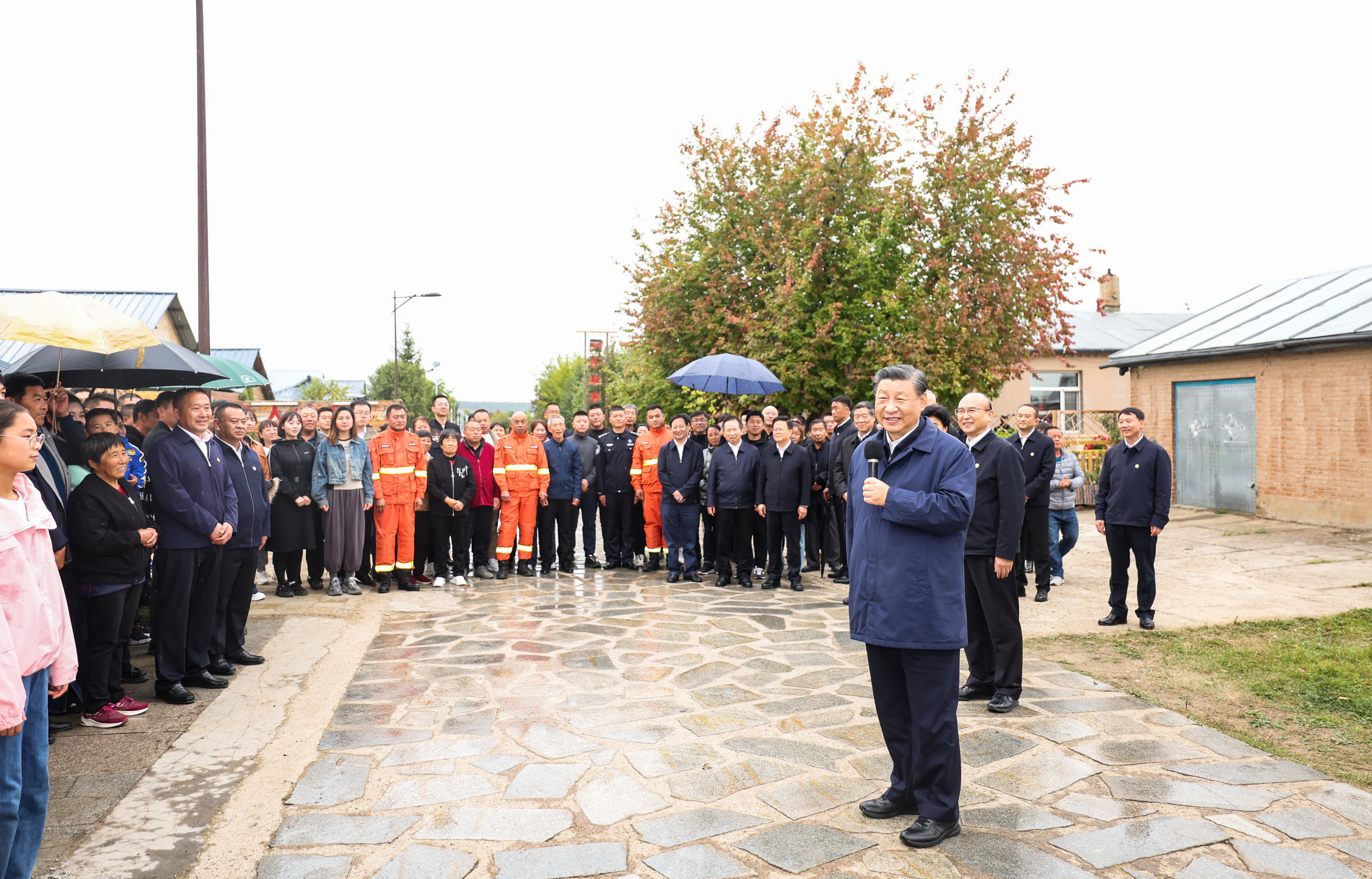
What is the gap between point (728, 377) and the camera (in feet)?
36.6

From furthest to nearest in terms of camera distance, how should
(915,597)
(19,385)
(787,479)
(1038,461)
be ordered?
1. (787,479)
2. (1038,461)
3. (19,385)
4. (915,597)

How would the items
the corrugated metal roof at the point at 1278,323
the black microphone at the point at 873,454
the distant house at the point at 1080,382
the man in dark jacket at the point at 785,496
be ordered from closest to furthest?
1. the black microphone at the point at 873,454
2. the man in dark jacket at the point at 785,496
3. the corrugated metal roof at the point at 1278,323
4. the distant house at the point at 1080,382

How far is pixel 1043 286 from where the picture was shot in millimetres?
16719

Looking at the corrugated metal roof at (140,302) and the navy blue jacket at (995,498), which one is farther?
the corrugated metal roof at (140,302)

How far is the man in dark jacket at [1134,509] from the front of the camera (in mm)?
7949

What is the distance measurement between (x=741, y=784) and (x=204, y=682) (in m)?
4.22

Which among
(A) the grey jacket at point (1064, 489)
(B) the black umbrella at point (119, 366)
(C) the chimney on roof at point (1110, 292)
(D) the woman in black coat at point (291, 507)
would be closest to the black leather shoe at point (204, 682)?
(B) the black umbrella at point (119, 366)

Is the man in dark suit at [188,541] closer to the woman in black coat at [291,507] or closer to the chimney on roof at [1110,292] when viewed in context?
the woman in black coat at [291,507]

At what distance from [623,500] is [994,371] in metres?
9.11

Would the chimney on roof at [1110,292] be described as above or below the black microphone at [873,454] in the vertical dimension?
above

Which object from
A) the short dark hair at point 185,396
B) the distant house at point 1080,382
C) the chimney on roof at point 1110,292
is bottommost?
the short dark hair at point 185,396

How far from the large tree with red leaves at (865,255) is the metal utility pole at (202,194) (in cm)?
811

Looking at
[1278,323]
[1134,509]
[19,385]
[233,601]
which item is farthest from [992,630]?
[1278,323]

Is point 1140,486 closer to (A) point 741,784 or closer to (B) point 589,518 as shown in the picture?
(A) point 741,784
